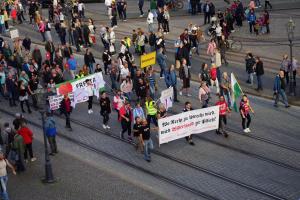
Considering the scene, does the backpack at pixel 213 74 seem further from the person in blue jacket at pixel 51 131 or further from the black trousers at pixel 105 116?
the person in blue jacket at pixel 51 131

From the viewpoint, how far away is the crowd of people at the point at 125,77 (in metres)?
21.8

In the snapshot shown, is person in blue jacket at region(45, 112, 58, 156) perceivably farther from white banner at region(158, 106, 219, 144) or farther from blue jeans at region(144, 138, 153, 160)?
white banner at region(158, 106, 219, 144)

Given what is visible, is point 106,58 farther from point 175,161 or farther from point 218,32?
point 175,161

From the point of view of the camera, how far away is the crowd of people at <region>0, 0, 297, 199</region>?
21781 mm

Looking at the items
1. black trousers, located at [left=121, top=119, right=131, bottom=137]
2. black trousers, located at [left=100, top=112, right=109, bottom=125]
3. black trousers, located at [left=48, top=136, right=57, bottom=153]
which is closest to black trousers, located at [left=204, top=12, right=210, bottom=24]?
black trousers, located at [left=100, top=112, right=109, bottom=125]

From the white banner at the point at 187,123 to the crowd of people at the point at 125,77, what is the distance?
313 millimetres

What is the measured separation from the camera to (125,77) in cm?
2677

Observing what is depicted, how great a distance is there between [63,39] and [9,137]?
1556 cm

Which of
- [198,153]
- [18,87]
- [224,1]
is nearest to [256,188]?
[198,153]

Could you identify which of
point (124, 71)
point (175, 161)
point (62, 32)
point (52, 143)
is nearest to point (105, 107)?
point (52, 143)

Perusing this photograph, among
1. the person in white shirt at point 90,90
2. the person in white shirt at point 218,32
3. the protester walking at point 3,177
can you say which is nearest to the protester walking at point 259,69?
the person in white shirt at point 218,32

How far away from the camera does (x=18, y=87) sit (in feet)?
86.3

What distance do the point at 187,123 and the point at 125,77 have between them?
16.7ft

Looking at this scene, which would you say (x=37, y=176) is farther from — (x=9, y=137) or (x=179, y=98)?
(x=179, y=98)
